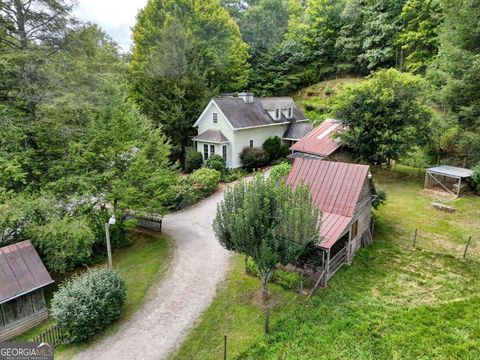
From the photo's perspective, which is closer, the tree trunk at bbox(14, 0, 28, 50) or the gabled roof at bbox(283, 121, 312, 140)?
the tree trunk at bbox(14, 0, 28, 50)

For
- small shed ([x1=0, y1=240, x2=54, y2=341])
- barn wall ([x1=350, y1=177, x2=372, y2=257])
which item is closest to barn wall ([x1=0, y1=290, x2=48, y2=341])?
small shed ([x1=0, y1=240, x2=54, y2=341])

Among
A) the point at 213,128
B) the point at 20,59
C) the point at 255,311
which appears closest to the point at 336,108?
the point at 213,128

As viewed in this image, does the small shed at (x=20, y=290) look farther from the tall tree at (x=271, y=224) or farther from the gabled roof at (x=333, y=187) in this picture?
the gabled roof at (x=333, y=187)

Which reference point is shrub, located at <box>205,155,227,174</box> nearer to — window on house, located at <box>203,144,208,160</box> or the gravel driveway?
window on house, located at <box>203,144,208,160</box>

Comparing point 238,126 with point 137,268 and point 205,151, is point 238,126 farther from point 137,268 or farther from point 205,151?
point 137,268

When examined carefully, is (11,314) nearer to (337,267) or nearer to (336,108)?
(337,267)

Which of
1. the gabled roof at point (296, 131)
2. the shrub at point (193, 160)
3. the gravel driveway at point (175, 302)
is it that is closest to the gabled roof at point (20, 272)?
the gravel driveway at point (175, 302)
